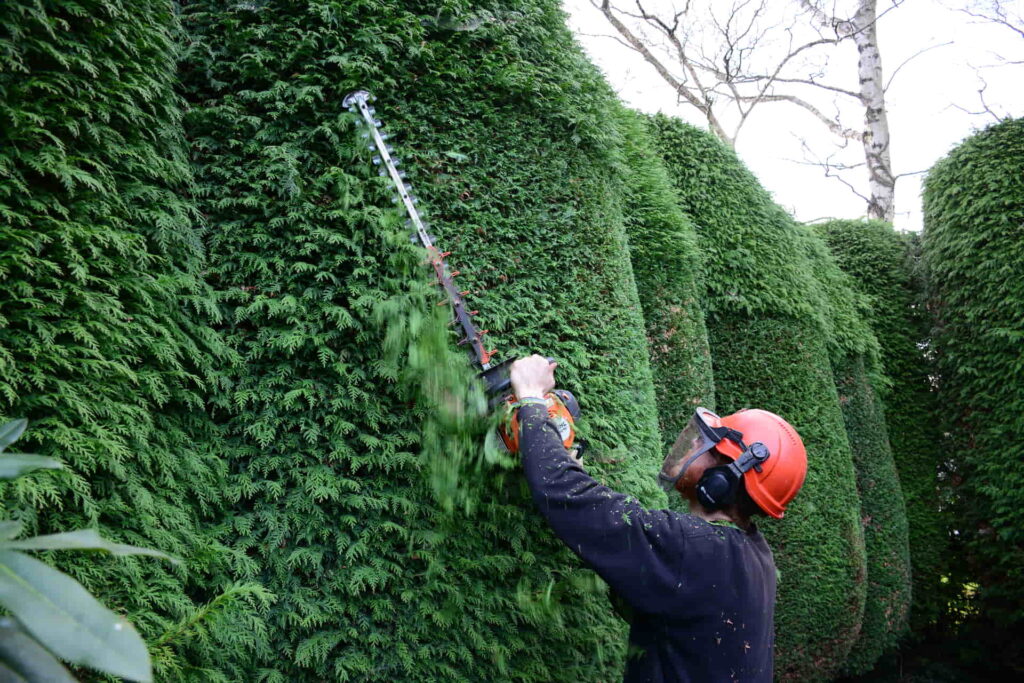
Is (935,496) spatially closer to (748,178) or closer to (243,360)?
(748,178)

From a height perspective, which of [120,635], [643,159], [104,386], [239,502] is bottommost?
[239,502]

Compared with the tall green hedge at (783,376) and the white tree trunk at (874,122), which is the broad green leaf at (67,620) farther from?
the white tree trunk at (874,122)

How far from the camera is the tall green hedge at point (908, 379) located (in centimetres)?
730

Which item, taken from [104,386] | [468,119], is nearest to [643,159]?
[468,119]

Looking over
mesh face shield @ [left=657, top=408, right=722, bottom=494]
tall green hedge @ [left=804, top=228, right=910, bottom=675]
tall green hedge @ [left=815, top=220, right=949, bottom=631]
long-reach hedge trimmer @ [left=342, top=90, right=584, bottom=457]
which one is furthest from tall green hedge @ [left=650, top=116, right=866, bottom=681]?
long-reach hedge trimmer @ [left=342, top=90, right=584, bottom=457]

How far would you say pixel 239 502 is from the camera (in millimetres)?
2379

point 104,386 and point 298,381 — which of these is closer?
point 104,386

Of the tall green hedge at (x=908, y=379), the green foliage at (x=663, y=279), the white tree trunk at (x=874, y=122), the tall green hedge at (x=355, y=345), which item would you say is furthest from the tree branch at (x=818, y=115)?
the tall green hedge at (x=355, y=345)

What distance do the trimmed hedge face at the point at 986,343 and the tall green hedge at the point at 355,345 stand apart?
6008 millimetres

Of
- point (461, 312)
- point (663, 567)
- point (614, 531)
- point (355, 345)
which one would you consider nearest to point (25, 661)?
point (614, 531)

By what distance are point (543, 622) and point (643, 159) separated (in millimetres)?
3446

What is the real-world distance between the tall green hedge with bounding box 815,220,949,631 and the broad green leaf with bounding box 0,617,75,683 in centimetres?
820

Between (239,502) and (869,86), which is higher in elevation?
(869,86)

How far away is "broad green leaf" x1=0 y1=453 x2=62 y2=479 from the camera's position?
963mm
